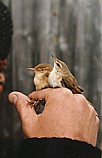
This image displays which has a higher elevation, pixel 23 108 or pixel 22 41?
pixel 22 41

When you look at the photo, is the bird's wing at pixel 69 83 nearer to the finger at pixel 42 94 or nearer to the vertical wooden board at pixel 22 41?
the finger at pixel 42 94

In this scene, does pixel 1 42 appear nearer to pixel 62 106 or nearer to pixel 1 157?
pixel 1 157

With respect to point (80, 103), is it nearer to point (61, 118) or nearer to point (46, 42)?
point (61, 118)

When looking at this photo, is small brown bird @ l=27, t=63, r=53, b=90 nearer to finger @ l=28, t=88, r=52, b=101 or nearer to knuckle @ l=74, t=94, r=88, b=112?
finger @ l=28, t=88, r=52, b=101

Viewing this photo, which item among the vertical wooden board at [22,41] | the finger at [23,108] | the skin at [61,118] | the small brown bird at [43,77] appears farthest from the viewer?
the vertical wooden board at [22,41]

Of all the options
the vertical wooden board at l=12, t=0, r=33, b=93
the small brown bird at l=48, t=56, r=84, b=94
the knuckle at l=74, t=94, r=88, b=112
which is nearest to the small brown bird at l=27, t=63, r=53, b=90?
the small brown bird at l=48, t=56, r=84, b=94

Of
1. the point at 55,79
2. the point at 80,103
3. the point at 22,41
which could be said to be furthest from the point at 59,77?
the point at 22,41

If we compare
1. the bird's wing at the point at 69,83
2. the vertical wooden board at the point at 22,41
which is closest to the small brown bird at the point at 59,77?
the bird's wing at the point at 69,83
